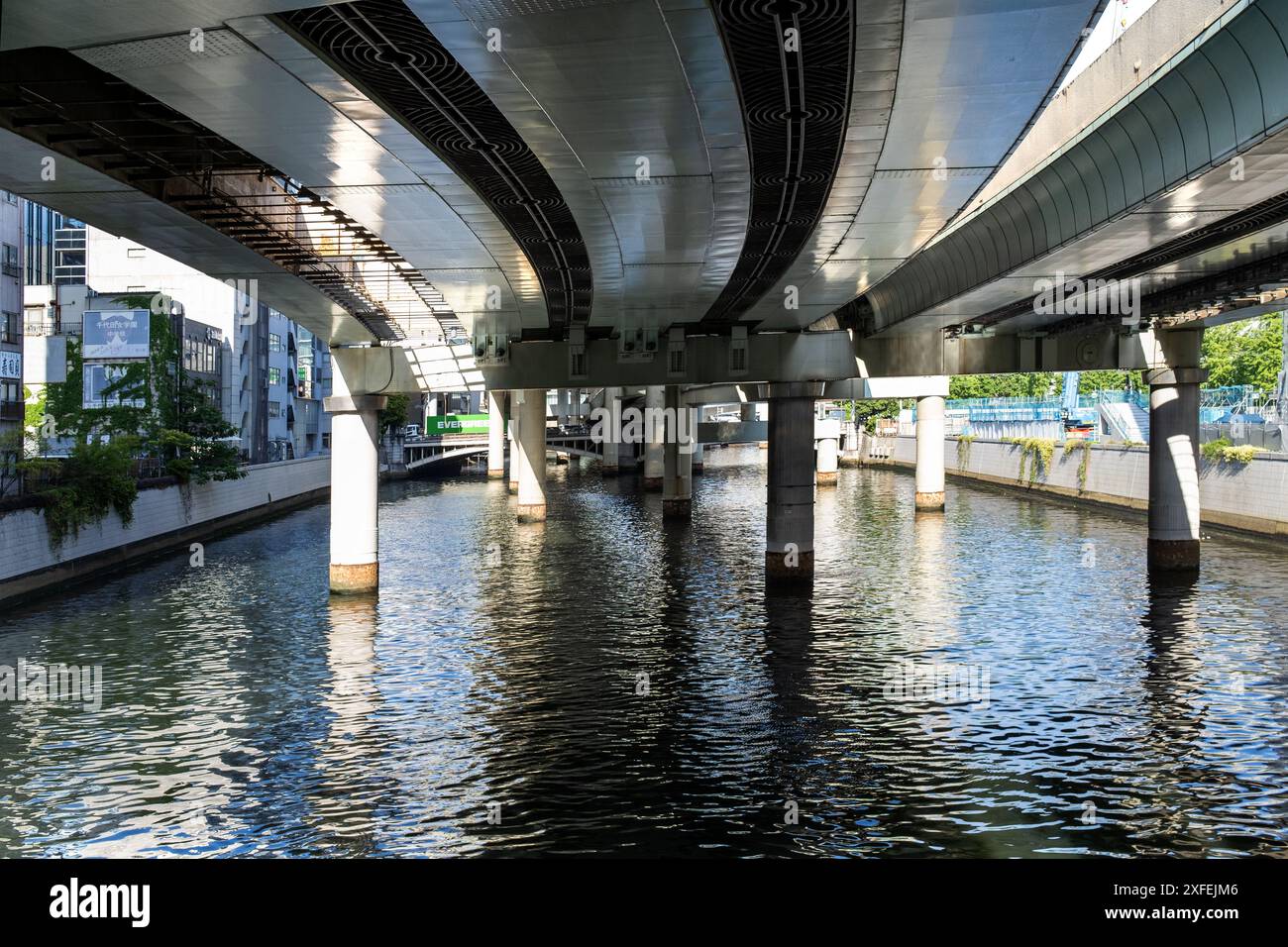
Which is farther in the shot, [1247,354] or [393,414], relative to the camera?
[393,414]

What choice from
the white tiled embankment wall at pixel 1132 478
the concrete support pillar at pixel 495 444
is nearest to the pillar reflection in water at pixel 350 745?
the white tiled embankment wall at pixel 1132 478

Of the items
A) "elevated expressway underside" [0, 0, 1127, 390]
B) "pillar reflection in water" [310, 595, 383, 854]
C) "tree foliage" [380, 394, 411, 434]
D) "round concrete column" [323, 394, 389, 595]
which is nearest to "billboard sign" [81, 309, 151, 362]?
"round concrete column" [323, 394, 389, 595]

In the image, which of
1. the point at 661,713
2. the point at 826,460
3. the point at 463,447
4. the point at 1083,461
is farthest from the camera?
the point at 463,447

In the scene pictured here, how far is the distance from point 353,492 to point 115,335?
35.3 metres

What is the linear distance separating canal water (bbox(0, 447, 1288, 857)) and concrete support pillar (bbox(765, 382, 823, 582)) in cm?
169

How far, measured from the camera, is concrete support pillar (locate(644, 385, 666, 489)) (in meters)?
80.4

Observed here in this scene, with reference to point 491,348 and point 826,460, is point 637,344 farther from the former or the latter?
point 826,460

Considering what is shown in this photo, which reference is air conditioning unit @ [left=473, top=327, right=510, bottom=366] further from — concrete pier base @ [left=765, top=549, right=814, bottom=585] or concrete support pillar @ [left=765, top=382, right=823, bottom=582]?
concrete pier base @ [left=765, top=549, right=814, bottom=585]

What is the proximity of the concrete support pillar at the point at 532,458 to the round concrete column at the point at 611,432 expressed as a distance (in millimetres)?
26744

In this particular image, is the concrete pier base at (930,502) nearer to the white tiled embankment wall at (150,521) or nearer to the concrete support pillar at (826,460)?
the concrete support pillar at (826,460)

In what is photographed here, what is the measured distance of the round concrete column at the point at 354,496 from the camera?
1548 inches

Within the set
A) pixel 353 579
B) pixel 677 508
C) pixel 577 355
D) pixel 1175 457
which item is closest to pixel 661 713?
pixel 353 579

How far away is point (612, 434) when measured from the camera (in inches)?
4151

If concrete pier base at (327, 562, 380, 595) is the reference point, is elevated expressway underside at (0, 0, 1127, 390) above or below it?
above
